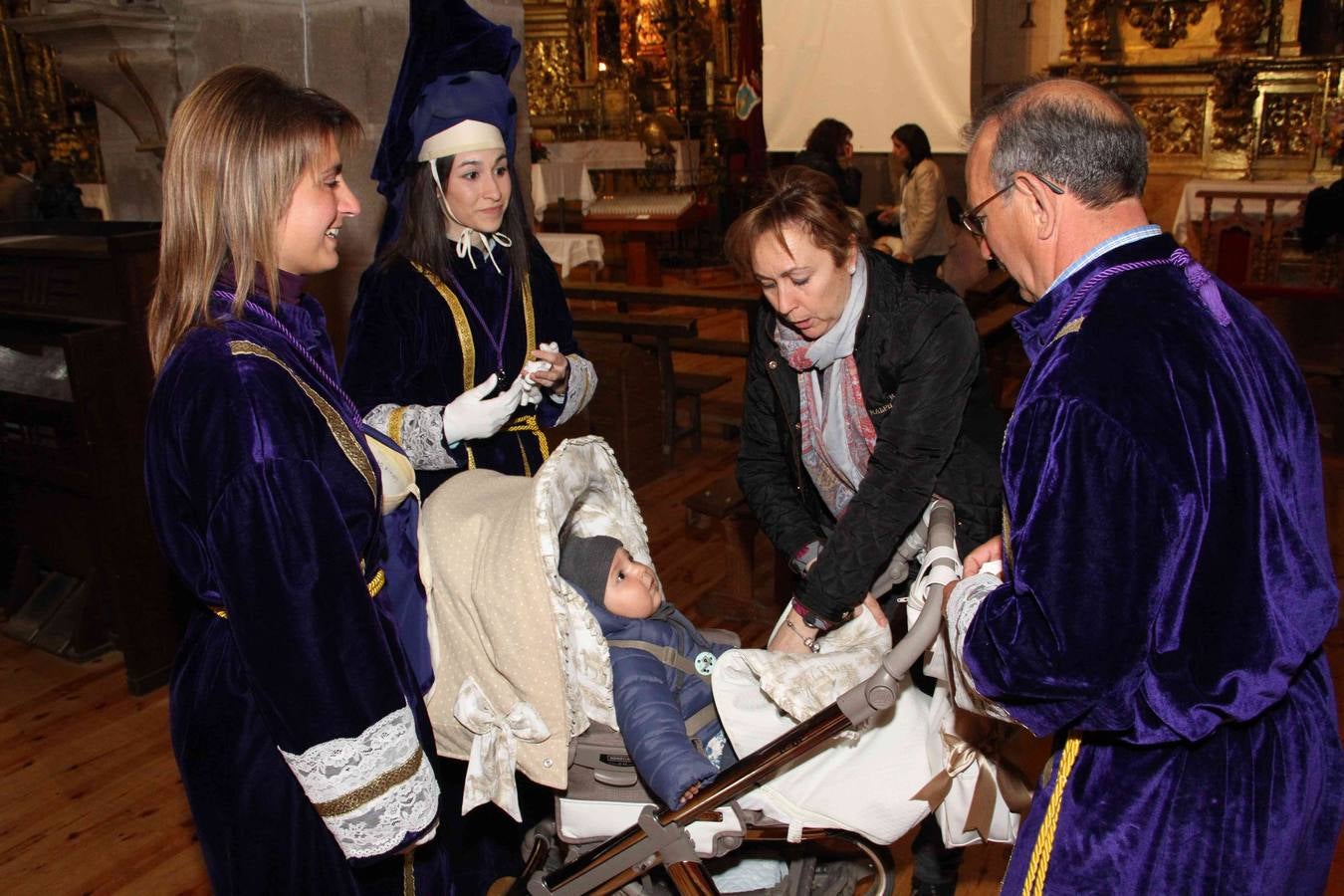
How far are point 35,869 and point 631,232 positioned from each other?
7600 millimetres

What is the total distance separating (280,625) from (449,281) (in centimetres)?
112

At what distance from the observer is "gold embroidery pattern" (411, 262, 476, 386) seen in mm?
2334

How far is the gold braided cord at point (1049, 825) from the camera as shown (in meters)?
1.40

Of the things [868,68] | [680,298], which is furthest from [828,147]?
[868,68]

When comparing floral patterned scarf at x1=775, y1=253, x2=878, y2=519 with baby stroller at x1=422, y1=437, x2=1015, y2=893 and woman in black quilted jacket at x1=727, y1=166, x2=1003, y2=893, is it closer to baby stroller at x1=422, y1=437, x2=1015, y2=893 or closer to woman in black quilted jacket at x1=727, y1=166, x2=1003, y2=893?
woman in black quilted jacket at x1=727, y1=166, x2=1003, y2=893

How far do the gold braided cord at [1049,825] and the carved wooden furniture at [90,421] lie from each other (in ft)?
10.2

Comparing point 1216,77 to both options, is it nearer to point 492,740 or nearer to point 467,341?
point 467,341

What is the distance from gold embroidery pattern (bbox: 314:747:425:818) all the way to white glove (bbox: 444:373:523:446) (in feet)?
2.72

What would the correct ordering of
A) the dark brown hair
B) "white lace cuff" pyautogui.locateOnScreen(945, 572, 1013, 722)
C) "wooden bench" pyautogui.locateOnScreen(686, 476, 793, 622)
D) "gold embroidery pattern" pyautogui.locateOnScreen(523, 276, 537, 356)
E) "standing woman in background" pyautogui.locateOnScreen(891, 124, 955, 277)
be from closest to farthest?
"white lace cuff" pyautogui.locateOnScreen(945, 572, 1013, 722) → the dark brown hair → "gold embroidery pattern" pyautogui.locateOnScreen(523, 276, 537, 356) → "wooden bench" pyautogui.locateOnScreen(686, 476, 793, 622) → "standing woman in background" pyautogui.locateOnScreen(891, 124, 955, 277)

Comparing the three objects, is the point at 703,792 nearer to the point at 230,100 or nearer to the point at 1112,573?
the point at 1112,573

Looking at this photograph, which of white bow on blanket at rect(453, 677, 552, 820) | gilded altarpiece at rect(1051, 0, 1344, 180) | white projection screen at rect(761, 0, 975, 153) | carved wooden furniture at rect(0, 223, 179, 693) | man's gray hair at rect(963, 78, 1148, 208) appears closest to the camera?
man's gray hair at rect(963, 78, 1148, 208)

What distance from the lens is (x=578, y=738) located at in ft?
→ 6.47

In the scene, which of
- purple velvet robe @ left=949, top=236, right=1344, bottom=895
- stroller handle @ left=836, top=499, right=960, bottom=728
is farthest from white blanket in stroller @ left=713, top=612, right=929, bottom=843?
purple velvet robe @ left=949, top=236, right=1344, bottom=895

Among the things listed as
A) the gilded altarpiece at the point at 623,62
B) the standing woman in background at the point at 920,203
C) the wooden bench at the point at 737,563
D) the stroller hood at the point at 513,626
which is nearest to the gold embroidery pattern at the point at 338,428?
the stroller hood at the point at 513,626
